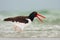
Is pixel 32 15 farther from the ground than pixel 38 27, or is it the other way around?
pixel 32 15

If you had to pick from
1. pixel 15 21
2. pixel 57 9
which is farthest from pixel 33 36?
pixel 57 9

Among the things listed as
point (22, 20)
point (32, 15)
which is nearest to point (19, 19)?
point (22, 20)

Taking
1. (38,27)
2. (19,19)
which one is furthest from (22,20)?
(38,27)

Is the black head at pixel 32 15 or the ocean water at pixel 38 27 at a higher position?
the black head at pixel 32 15

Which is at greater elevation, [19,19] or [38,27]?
[19,19]

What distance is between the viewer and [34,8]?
1514 millimetres

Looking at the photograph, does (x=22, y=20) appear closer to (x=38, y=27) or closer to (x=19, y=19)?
(x=19, y=19)

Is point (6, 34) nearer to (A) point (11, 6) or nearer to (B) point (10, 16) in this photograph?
(B) point (10, 16)

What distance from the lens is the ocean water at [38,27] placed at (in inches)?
58.7

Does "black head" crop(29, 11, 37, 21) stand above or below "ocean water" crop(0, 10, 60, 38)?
above

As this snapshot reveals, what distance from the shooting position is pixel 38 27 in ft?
4.89

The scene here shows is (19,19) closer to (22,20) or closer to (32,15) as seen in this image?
(22,20)

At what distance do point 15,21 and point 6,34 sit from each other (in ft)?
0.61

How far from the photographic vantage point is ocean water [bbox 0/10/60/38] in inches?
58.7
